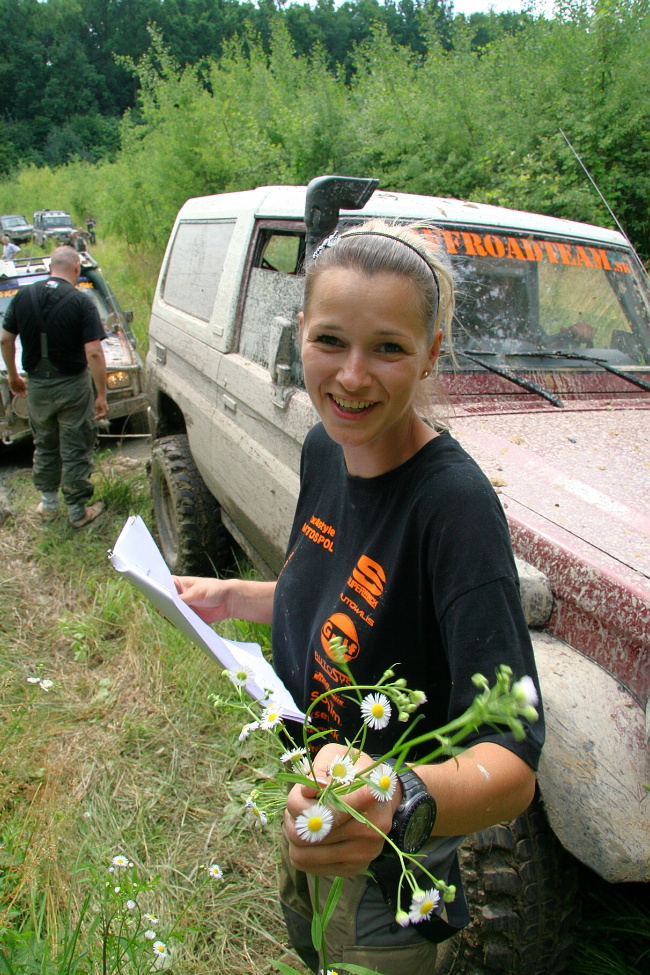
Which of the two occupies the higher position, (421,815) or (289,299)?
(289,299)

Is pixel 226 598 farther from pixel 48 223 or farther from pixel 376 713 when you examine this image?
pixel 48 223

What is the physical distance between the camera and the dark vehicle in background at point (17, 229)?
3036 cm

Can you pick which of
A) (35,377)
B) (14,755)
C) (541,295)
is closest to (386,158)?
(35,377)

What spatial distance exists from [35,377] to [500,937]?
4.96m

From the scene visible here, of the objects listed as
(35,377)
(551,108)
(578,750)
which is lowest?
(35,377)

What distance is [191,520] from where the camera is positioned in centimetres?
414

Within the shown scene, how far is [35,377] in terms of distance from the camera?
17.7ft

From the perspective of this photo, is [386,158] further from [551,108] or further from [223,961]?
[223,961]

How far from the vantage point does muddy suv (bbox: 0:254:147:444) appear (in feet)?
21.3

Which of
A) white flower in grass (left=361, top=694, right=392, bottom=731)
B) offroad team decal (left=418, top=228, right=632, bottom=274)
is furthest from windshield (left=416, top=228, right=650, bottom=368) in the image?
white flower in grass (left=361, top=694, right=392, bottom=731)

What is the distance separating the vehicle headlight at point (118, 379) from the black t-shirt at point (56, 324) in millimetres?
1574

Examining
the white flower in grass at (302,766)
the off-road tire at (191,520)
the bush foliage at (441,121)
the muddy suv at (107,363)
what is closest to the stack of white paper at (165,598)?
the white flower in grass at (302,766)

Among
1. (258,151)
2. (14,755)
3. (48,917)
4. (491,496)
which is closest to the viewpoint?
(491,496)

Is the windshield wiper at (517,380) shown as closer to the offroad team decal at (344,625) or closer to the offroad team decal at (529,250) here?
the offroad team decal at (529,250)
